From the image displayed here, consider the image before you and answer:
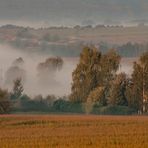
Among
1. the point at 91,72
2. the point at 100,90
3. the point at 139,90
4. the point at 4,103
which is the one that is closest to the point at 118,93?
the point at 139,90

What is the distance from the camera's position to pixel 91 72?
342 feet

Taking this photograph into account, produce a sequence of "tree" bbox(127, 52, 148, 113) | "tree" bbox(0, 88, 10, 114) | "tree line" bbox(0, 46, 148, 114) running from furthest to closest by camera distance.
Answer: "tree line" bbox(0, 46, 148, 114) < "tree" bbox(127, 52, 148, 113) < "tree" bbox(0, 88, 10, 114)

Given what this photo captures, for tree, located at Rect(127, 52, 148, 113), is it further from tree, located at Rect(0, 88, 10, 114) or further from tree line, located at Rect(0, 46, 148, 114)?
tree, located at Rect(0, 88, 10, 114)

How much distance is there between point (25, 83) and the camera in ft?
486

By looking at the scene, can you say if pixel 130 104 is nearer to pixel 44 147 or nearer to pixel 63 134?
pixel 63 134

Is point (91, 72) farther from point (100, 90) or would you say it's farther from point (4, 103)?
point (4, 103)

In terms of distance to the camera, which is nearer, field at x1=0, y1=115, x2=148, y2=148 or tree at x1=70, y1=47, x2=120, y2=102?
field at x1=0, y1=115, x2=148, y2=148

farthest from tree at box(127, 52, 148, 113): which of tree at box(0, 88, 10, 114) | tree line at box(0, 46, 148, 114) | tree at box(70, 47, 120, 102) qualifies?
tree at box(0, 88, 10, 114)

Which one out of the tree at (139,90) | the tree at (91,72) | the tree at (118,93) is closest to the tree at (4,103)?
the tree at (118,93)

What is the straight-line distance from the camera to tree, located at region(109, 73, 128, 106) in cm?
9612

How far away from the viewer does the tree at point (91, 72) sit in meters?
104

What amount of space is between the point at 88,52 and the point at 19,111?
15.6 m

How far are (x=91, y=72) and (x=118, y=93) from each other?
321 inches

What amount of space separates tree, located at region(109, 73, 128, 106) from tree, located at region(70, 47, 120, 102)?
4029mm
